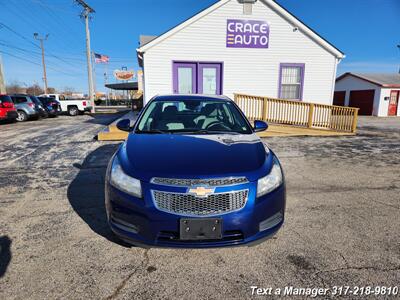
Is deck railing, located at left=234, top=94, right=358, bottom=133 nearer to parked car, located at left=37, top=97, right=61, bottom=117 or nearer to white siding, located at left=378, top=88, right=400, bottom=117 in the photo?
parked car, located at left=37, top=97, right=61, bottom=117

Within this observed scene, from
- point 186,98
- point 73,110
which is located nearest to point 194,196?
point 186,98

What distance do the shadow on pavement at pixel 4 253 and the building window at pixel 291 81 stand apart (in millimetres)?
10230

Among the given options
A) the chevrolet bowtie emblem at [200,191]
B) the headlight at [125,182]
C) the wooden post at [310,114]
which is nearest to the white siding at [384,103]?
the wooden post at [310,114]

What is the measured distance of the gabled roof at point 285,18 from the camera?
951 cm

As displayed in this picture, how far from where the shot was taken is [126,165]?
2275 mm

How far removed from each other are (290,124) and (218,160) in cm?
843

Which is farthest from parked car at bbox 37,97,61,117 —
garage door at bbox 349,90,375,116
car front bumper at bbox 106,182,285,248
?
garage door at bbox 349,90,375,116

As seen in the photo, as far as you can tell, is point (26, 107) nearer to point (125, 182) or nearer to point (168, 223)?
point (125, 182)

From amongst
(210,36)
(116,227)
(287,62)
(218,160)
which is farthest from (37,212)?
(287,62)

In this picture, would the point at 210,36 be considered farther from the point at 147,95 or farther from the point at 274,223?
the point at 274,223

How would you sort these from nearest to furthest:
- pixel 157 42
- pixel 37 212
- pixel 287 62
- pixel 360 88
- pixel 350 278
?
pixel 350 278, pixel 37 212, pixel 157 42, pixel 287 62, pixel 360 88

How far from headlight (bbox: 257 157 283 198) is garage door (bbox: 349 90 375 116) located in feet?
94.1

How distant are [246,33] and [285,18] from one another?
5.58 ft

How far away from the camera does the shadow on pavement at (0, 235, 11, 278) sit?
7.38ft
